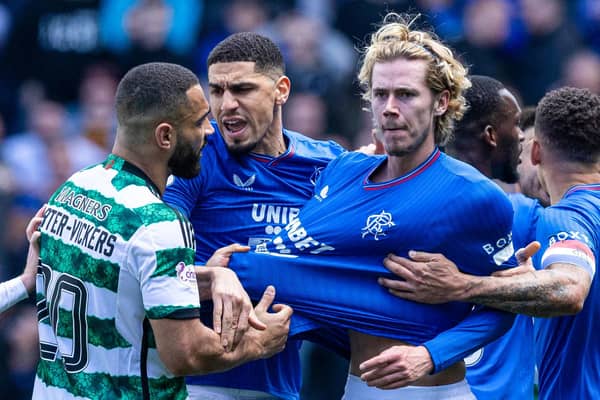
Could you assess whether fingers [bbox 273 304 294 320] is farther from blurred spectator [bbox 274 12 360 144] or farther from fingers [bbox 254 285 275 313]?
blurred spectator [bbox 274 12 360 144]

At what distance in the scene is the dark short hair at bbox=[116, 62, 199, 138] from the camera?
15.7ft

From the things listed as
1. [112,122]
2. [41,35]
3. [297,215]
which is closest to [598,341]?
[297,215]

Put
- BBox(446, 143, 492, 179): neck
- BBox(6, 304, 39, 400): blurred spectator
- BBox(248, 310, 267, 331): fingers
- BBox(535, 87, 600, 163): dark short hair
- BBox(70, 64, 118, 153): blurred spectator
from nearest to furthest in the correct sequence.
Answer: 1. BBox(248, 310, 267, 331): fingers
2. BBox(535, 87, 600, 163): dark short hair
3. BBox(446, 143, 492, 179): neck
4. BBox(6, 304, 39, 400): blurred spectator
5. BBox(70, 64, 118, 153): blurred spectator

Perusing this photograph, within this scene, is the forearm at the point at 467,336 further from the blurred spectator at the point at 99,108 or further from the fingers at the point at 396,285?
the blurred spectator at the point at 99,108

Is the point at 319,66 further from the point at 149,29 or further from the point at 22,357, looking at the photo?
the point at 22,357

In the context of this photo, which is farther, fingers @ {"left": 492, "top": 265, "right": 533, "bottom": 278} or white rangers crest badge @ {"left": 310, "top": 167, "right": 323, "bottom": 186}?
white rangers crest badge @ {"left": 310, "top": 167, "right": 323, "bottom": 186}

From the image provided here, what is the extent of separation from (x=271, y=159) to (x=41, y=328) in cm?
150

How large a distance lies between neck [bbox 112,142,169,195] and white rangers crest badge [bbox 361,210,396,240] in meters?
0.92

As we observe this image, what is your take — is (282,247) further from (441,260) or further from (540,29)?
(540,29)

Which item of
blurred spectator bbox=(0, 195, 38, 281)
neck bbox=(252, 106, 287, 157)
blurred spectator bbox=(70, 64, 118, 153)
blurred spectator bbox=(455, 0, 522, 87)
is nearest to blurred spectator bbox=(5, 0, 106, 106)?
blurred spectator bbox=(70, 64, 118, 153)

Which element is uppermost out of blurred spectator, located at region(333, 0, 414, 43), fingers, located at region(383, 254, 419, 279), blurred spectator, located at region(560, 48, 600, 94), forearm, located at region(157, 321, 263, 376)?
blurred spectator, located at region(333, 0, 414, 43)

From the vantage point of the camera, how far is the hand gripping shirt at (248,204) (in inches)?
222

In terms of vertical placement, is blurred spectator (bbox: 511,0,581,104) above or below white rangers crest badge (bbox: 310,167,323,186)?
above

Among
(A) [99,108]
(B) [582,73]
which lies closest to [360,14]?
(B) [582,73]
